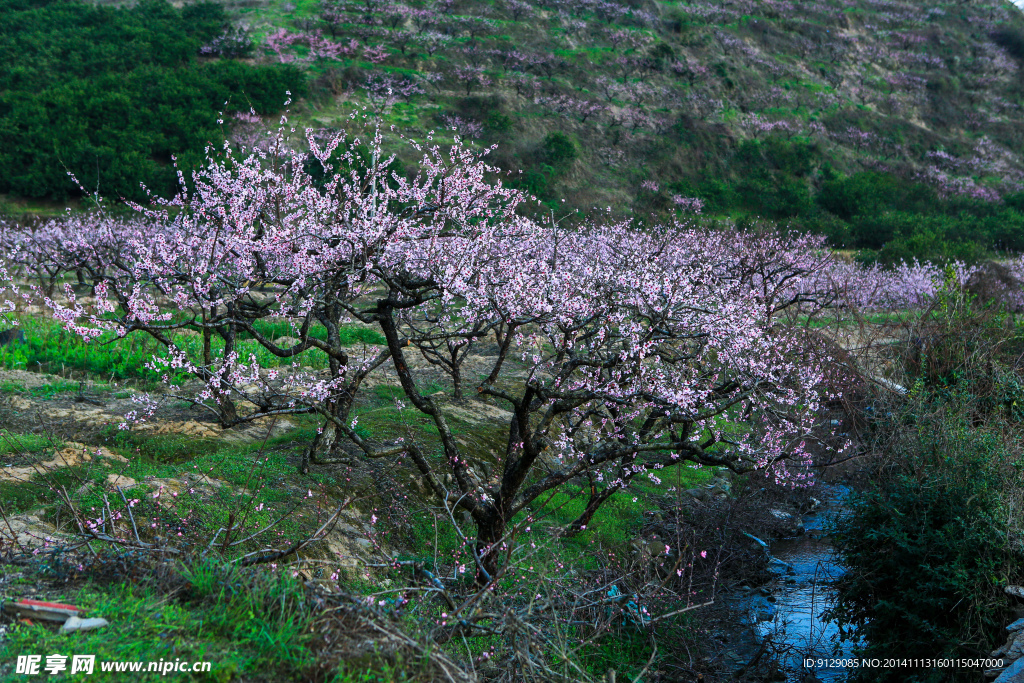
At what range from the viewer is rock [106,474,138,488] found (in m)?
6.02

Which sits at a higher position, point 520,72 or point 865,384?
point 520,72

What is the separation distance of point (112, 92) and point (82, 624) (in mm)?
39082

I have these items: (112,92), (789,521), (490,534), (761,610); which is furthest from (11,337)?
(112,92)

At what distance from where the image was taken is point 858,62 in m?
62.7

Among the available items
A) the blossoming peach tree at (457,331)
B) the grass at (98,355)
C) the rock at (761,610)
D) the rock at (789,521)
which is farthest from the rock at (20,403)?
the rock at (789,521)

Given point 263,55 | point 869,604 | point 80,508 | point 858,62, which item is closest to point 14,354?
point 80,508

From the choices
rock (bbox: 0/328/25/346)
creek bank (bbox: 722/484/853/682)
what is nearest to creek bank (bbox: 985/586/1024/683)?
creek bank (bbox: 722/484/853/682)

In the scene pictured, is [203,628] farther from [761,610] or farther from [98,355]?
[98,355]

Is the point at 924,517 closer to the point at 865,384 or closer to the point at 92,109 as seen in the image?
the point at 865,384

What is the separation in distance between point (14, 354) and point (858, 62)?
71.9 meters

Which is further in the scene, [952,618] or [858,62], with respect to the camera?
[858,62]

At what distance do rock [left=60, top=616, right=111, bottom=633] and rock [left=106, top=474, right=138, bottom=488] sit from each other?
2.59 m

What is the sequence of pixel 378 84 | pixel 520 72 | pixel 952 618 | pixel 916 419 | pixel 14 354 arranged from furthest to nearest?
pixel 520 72, pixel 378 84, pixel 14 354, pixel 916 419, pixel 952 618

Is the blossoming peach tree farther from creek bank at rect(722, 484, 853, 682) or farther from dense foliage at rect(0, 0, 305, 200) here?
dense foliage at rect(0, 0, 305, 200)
